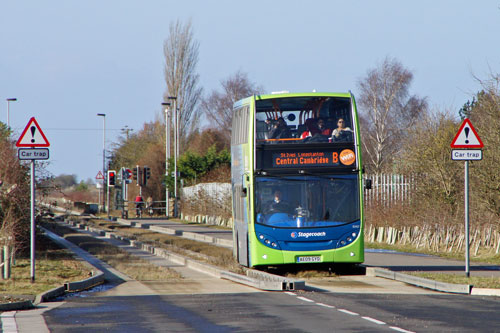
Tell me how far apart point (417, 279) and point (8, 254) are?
8721 millimetres

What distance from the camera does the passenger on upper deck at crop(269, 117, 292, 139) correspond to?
18766mm

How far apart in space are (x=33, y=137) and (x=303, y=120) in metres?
5.91

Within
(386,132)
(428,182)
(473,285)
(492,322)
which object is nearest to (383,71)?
→ (386,132)

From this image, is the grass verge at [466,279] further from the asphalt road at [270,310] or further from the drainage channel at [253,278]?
the drainage channel at [253,278]

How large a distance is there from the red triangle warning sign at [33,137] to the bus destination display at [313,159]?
5.00 m

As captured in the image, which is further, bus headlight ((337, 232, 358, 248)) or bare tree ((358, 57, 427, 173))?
bare tree ((358, 57, 427, 173))

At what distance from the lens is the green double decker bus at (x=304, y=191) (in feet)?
60.8

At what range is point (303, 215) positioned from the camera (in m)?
18.7

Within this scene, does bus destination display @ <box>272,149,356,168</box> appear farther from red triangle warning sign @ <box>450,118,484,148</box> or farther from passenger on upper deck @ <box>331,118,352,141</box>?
red triangle warning sign @ <box>450,118,484,148</box>

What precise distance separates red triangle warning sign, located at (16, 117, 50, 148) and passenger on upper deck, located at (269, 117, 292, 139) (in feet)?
16.1

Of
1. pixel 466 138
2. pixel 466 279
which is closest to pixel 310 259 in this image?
pixel 466 279

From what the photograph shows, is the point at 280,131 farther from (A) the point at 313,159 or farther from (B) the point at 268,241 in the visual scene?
(B) the point at 268,241

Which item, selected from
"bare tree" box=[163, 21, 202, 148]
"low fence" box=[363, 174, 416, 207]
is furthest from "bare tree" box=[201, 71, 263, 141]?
"low fence" box=[363, 174, 416, 207]

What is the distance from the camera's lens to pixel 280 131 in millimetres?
18797
